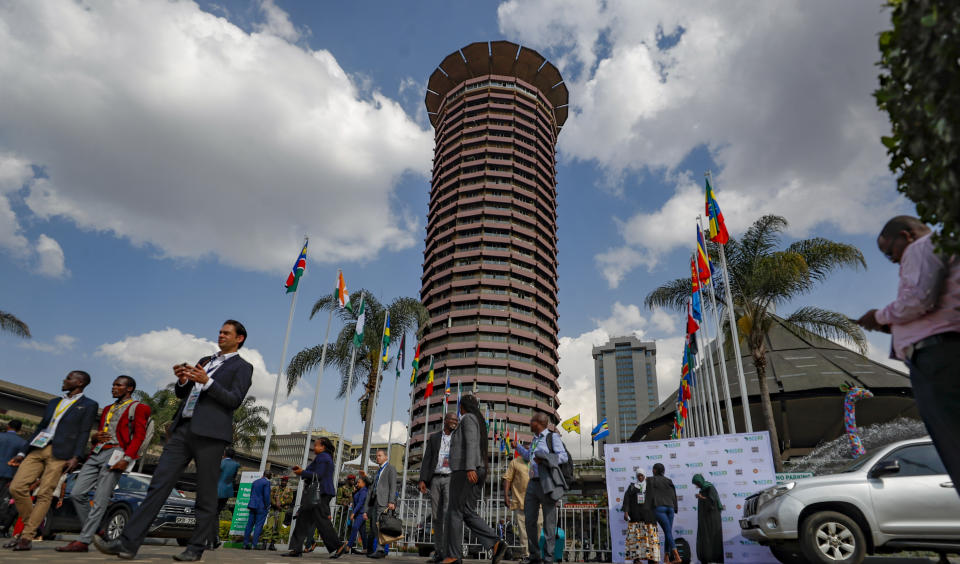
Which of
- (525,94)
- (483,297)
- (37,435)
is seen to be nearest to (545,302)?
(483,297)

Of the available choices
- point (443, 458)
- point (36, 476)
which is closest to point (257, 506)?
point (443, 458)

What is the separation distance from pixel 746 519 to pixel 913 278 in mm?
6032

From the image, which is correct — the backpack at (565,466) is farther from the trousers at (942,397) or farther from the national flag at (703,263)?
the national flag at (703,263)

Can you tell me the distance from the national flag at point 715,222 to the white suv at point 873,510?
855cm

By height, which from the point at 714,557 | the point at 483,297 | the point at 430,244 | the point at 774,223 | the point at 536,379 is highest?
the point at 430,244

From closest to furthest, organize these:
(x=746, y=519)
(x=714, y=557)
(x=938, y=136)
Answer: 1. (x=938, y=136)
2. (x=746, y=519)
3. (x=714, y=557)

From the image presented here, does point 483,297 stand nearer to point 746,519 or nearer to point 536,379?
point 536,379

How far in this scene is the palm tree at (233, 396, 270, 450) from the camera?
38.1 meters

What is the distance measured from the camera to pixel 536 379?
60156mm

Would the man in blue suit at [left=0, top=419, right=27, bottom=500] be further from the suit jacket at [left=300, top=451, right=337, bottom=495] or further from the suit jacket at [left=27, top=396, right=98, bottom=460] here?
the suit jacket at [left=300, top=451, right=337, bottom=495]

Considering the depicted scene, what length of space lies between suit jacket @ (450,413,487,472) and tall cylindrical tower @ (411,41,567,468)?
48834 millimetres

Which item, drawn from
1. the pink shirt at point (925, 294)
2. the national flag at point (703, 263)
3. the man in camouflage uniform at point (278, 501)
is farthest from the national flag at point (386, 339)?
the pink shirt at point (925, 294)

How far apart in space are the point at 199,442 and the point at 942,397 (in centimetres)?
483

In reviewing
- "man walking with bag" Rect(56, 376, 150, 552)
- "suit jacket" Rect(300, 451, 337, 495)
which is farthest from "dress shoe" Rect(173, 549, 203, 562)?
"suit jacket" Rect(300, 451, 337, 495)
